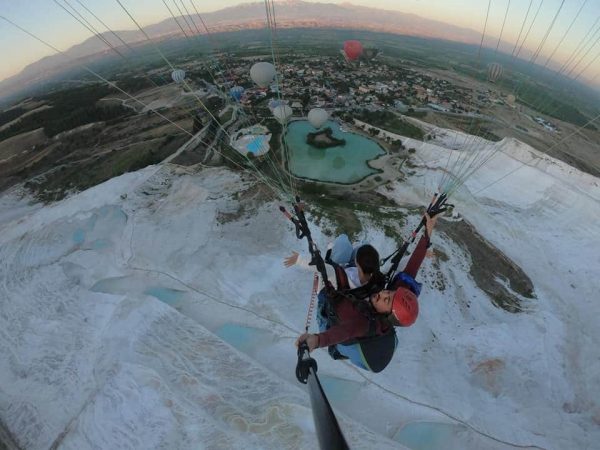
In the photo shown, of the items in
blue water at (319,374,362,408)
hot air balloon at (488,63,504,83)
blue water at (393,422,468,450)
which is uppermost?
hot air balloon at (488,63,504,83)

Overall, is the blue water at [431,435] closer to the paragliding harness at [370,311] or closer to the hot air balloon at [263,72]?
the paragliding harness at [370,311]

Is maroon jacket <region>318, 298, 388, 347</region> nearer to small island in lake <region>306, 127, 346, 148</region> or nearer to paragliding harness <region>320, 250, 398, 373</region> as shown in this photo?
paragliding harness <region>320, 250, 398, 373</region>

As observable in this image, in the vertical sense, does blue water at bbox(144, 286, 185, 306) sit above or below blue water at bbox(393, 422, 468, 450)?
below

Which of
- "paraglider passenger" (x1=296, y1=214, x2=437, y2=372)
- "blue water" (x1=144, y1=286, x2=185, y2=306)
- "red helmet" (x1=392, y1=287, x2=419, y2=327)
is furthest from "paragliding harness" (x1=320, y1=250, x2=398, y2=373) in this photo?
"blue water" (x1=144, y1=286, x2=185, y2=306)

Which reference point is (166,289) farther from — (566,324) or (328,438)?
(566,324)

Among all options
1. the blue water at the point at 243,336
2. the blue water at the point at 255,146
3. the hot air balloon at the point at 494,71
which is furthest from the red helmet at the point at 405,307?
the blue water at the point at 255,146

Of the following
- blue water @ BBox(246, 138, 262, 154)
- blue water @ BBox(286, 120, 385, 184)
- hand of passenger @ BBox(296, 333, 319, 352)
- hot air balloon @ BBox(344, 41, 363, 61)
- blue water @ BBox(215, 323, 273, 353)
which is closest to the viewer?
hand of passenger @ BBox(296, 333, 319, 352)

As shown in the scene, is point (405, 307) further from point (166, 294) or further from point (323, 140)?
point (323, 140)
